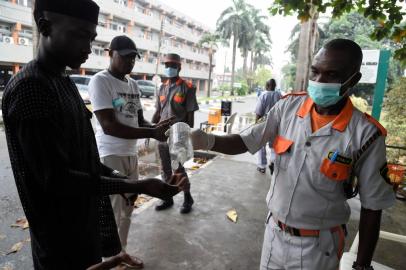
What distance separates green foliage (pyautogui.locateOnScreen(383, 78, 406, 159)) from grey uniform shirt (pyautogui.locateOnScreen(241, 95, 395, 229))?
6.40 meters

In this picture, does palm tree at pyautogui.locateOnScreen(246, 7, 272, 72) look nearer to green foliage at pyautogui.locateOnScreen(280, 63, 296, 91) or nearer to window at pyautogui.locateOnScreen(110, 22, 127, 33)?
green foliage at pyautogui.locateOnScreen(280, 63, 296, 91)

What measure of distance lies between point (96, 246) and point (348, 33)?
109ft

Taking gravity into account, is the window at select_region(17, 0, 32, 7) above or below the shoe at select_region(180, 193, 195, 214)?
above

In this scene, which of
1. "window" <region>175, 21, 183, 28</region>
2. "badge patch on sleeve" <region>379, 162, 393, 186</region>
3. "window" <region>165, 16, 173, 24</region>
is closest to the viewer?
"badge patch on sleeve" <region>379, 162, 393, 186</region>

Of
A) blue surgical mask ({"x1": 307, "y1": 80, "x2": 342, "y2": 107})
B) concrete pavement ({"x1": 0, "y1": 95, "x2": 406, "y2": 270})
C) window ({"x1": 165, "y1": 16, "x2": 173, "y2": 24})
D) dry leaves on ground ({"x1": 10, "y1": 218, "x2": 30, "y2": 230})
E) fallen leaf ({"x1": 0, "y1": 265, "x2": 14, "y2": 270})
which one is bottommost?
dry leaves on ground ({"x1": 10, "y1": 218, "x2": 30, "y2": 230})

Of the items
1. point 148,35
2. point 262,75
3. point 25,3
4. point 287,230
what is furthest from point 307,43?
point 262,75

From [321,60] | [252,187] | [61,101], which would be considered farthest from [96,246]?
[252,187]

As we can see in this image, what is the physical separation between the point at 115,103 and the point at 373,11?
306 cm

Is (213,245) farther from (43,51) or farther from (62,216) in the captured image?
(43,51)

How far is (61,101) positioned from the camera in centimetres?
136

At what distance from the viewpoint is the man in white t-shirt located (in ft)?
8.35

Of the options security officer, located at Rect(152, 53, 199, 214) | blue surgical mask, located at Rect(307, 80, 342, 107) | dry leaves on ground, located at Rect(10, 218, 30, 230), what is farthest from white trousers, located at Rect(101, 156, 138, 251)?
blue surgical mask, located at Rect(307, 80, 342, 107)

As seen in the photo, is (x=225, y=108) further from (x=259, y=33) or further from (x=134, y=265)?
(x=259, y=33)

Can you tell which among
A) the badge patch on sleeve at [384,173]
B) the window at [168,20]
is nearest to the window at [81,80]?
the badge patch on sleeve at [384,173]
